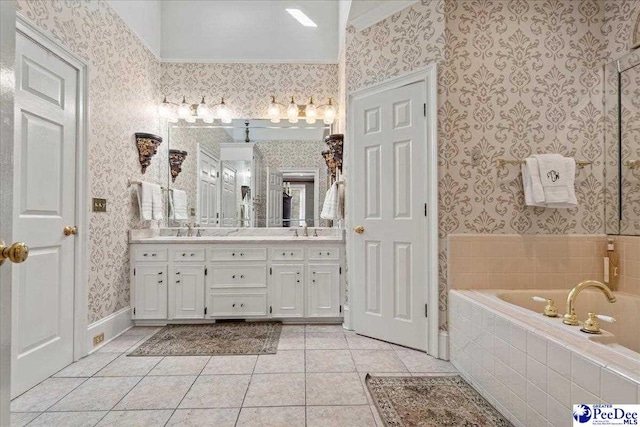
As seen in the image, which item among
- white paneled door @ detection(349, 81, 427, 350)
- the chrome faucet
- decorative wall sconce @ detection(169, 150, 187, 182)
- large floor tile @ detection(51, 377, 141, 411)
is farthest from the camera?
A: decorative wall sconce @ detection(169, 150, 187, 182)

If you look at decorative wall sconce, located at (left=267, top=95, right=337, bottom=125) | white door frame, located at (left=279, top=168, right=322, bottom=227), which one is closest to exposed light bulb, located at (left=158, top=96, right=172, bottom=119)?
decorative wall sconce, located at (left=267, top=95, right=337, bottom=125)

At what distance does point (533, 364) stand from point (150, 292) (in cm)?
293

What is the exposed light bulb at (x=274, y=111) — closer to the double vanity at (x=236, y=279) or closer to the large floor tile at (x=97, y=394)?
the double vanity at (x=236, y=279)

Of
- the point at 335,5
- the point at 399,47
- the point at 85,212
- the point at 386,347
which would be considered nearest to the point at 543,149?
the point at 399,47

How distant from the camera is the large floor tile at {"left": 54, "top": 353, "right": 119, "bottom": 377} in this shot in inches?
83.9

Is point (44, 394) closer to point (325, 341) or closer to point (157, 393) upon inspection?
point (157, 393)

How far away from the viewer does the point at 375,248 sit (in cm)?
269

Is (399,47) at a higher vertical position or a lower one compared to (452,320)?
higher

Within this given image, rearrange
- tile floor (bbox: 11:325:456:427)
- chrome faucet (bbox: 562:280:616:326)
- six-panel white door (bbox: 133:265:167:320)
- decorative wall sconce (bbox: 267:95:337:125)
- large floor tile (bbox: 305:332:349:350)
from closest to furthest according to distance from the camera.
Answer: chrome faucet (bbox: 562:280:616:326) < tile floor (bbox: 11:325:456:427) < large floor tile (bbox: 305:332:349:350) < six-panel white door (bbox: 133:265:167:320) < decorative wall sconce (bbox: 267:95:337:125)

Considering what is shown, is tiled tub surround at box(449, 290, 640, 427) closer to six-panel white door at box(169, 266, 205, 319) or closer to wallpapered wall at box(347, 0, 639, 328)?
wallpapered wall at box(347, 0, 639, 328)

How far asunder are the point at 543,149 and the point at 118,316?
358 cm

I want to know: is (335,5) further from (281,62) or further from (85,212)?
(85,212)

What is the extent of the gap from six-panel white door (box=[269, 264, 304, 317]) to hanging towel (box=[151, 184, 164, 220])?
1.26 metres

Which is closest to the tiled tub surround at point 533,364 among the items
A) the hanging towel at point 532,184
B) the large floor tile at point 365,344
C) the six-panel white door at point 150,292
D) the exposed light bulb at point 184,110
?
the large floor tile at point 365,344
